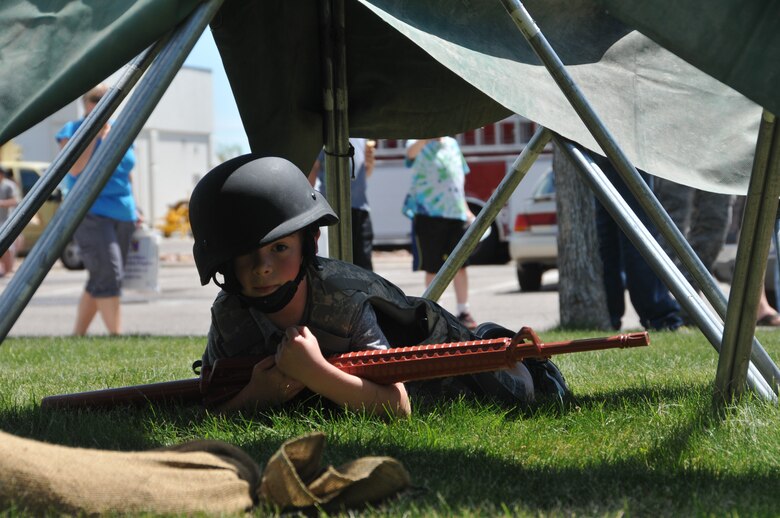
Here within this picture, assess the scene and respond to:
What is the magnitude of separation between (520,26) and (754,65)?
1.00m

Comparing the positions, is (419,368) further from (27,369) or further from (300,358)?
(27,369)

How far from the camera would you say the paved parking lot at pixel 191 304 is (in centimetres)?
996

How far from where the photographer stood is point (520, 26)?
10.7 feet

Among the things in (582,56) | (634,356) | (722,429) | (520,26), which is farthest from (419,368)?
(634,356)

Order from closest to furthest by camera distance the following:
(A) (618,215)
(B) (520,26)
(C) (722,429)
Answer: (C) (722,429)
(B) (520,26)
(A) (618,215)

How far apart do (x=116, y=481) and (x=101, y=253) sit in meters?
5.78

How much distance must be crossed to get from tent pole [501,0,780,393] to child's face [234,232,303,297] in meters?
0.89

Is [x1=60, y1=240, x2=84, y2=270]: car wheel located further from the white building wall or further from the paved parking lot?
the white building wall

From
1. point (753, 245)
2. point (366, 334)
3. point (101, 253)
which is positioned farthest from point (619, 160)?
point (101, 253)

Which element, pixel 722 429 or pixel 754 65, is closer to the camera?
pixel 754 65

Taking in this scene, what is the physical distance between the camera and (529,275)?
43.8ft

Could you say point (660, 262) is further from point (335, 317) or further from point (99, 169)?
point (99, 169)

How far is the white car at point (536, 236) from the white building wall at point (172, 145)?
29427 millimetres

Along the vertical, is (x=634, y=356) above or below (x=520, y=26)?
below
